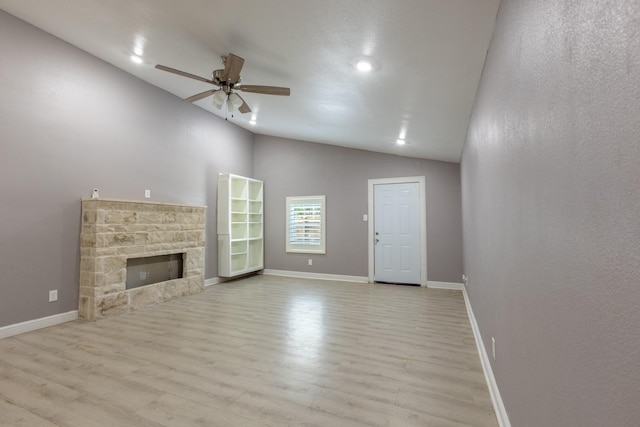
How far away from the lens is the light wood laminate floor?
185cm

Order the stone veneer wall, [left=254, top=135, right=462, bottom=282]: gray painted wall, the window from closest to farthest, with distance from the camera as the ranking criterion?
the stone veneer wall
[left=254, top=135, right=462, bottom=282]: gray painted wall
the window

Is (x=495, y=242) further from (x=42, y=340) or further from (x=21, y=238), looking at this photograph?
(x=21, y=238)

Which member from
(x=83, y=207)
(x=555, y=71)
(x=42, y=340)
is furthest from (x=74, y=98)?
(x=555, y=71)

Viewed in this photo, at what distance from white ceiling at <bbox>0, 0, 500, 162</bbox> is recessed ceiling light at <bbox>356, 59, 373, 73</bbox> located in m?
0.06

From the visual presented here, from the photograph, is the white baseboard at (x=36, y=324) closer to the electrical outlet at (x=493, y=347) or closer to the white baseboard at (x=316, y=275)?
the white baseboard at (x=316, y=275)

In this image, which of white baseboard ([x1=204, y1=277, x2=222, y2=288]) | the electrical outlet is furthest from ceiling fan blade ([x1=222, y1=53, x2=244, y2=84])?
white baseboard ([x1=204, y1=277, x2=222, y2=288])

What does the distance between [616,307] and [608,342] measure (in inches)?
3.5

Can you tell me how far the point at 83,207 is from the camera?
3.80m

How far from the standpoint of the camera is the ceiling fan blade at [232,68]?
290 cm

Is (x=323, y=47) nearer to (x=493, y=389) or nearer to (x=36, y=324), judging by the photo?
(x=493, y=389)

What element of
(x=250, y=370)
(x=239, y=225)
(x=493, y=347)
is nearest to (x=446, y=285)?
(x=493, y=347)

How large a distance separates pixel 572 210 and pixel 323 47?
7.20ft

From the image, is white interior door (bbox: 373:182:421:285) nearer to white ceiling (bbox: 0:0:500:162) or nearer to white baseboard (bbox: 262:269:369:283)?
white baseboard (bbox: 262:269:369:283)

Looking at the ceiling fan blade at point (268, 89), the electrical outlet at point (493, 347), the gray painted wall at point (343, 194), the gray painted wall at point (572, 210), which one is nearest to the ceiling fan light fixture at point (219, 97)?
the ceiling fan blade at point (268, 89)
